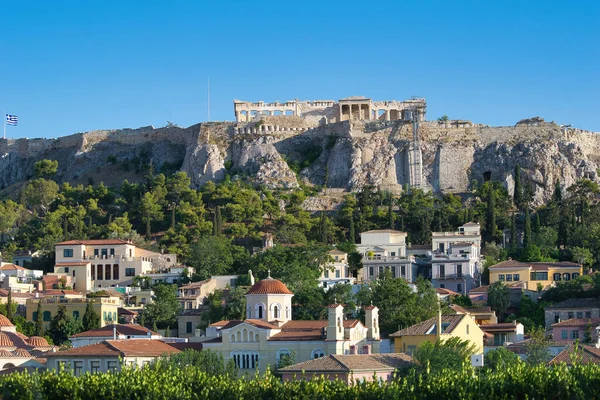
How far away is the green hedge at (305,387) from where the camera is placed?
5791 centimetres

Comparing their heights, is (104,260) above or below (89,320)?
above

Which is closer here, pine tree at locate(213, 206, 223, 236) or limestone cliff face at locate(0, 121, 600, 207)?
pine tree at locate(213, 206, 223, 236)

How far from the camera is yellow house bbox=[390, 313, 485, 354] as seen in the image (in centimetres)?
8194

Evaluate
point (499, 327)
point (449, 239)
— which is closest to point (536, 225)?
point (449, 239)

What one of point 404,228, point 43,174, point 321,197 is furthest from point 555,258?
point 43,174

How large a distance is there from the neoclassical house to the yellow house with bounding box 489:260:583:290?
24.4 m

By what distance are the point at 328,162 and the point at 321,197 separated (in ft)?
27.1

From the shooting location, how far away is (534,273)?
359 feet

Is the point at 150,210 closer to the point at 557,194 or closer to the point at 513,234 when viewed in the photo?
the point at 513,234

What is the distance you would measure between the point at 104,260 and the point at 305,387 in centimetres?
5925

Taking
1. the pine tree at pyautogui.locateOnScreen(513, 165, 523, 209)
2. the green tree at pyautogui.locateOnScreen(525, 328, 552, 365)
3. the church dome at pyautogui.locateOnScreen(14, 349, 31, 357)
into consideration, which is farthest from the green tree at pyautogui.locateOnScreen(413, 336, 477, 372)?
the pine tree at pyautogui.locateOnScreen(513, 165, 523, 209)

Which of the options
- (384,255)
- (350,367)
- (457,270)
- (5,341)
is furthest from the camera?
(384,255)

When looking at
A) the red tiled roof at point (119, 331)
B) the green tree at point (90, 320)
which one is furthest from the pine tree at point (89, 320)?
the red tiled roof at point (119, 331)

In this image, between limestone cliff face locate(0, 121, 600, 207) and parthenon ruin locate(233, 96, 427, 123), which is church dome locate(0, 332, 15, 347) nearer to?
limestone cliff face locate(0, 121, 600, 207)
